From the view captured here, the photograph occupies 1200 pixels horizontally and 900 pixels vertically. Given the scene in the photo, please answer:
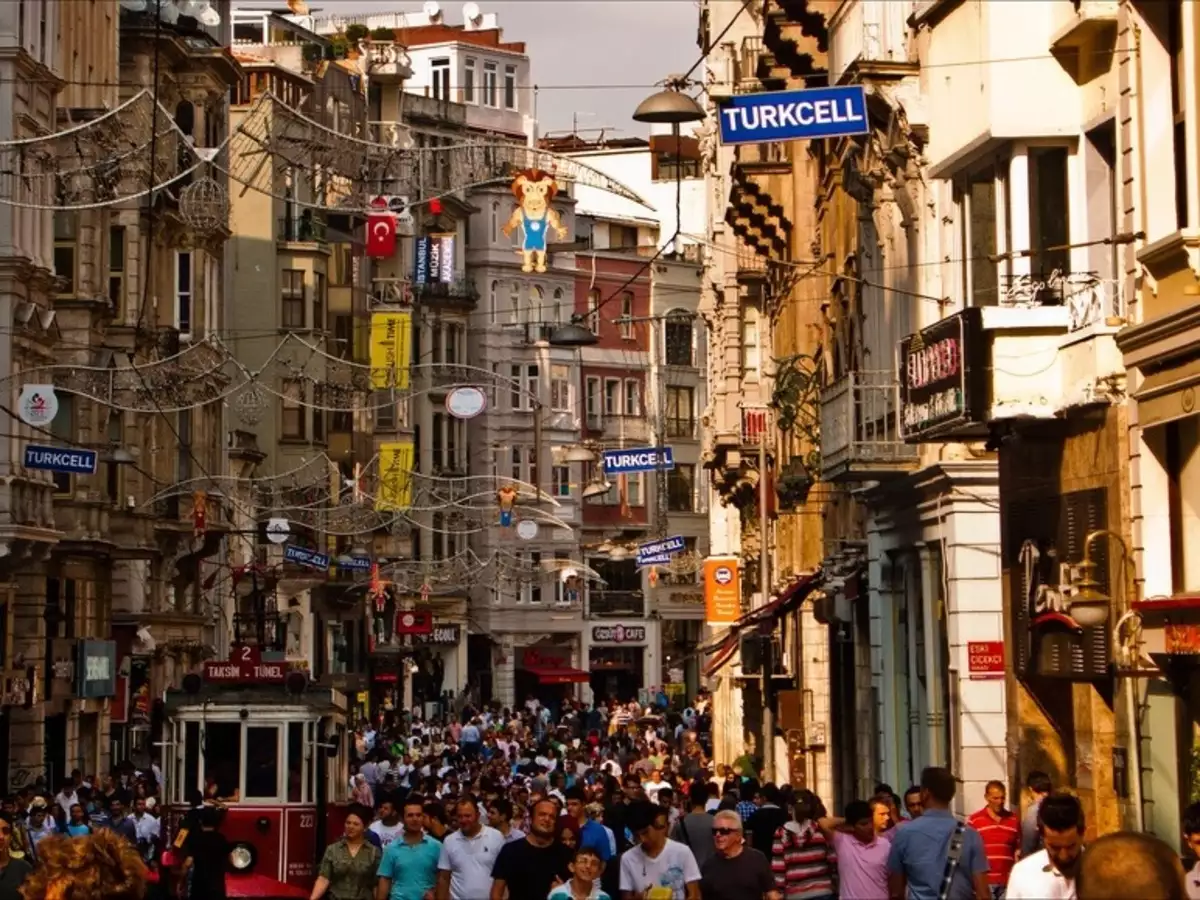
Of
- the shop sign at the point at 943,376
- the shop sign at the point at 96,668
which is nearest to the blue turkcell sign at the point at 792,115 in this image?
the shop sign at the point at 943,376

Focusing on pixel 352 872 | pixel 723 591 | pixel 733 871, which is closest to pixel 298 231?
pixel 723 591

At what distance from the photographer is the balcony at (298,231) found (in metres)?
80.2

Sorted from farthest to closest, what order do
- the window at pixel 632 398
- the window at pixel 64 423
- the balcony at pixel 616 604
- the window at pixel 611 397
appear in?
the window at pixel 632 398
the window at pixel 611 397
the balcony at pixel 616 604
the window at pixel 64 423

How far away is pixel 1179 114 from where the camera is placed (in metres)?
20.3

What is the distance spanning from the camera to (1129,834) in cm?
725

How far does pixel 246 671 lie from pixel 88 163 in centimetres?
2091

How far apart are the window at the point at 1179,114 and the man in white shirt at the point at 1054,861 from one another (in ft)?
28.5

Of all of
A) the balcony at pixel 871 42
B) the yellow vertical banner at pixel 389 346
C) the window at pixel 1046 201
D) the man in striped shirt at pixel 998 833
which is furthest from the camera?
the yellow vertical banner at pixel 389 346

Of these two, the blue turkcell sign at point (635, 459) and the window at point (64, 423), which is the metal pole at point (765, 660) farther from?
the window at point (64, 423)

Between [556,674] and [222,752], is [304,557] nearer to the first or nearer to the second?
[222,752]

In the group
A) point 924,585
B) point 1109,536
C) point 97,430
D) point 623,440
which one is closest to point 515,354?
point 623,440

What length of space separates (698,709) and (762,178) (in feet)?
116

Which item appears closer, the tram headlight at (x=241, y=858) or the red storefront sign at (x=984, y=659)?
the tram headlight at (x=241, y=858)

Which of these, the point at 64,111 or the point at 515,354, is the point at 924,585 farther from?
the point at 515,354
